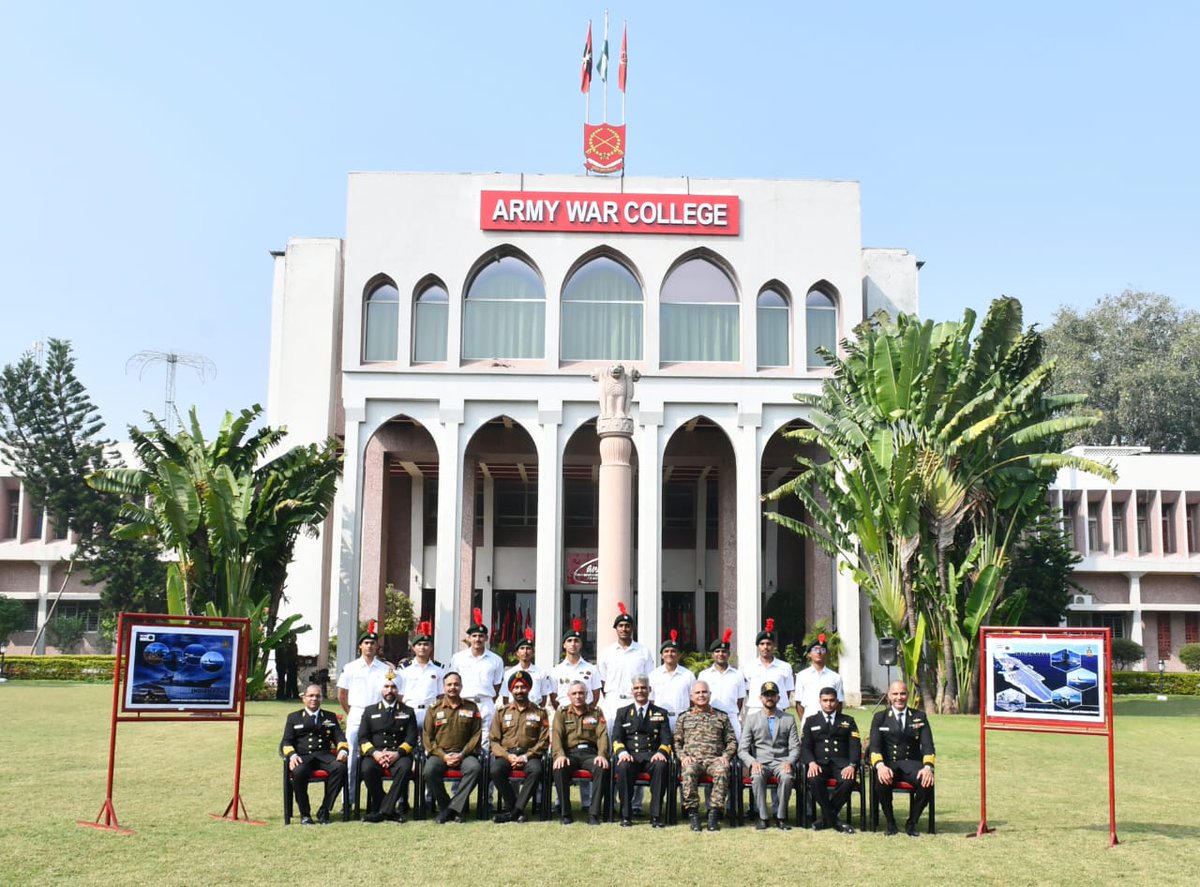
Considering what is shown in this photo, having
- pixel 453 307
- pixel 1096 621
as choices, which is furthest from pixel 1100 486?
pixel 453 307

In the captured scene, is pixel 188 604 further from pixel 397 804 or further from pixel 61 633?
pixel 61 633

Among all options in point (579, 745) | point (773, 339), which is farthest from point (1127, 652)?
point (579, 745)

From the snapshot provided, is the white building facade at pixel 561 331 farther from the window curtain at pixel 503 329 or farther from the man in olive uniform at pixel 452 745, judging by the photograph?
the man in olive uniform at pixel 452 745

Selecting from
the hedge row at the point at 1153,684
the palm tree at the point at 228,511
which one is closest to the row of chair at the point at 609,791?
the palm tree at the point at 228,511

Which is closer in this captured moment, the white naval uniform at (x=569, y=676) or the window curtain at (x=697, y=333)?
the white naval uniform at (x=569, y=676)

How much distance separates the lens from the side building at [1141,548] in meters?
44.2

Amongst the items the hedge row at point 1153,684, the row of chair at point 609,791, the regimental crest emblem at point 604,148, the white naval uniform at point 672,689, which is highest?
the regimental crest emblem at point 604,148

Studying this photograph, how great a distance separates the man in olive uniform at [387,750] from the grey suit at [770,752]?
9.38ft

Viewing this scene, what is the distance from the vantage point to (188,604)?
81.0ft

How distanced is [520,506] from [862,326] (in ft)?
51.4

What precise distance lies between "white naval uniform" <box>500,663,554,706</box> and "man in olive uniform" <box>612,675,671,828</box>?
0.90 metres

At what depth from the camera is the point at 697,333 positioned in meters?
28.6

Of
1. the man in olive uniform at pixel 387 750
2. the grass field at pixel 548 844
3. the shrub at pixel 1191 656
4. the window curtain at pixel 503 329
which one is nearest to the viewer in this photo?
the grass field at pixel 548 844

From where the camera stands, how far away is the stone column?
2108 centimetres
